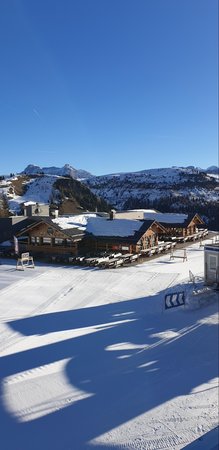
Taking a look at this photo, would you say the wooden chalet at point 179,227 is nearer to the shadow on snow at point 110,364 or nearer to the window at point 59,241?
the window at point 59,241

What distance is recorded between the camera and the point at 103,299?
16859 mm

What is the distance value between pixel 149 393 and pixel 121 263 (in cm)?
1586

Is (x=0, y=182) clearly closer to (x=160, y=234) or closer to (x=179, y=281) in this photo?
(x=160, y=234)

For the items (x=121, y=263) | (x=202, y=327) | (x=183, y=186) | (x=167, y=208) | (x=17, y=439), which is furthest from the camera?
(x=183, y=186)

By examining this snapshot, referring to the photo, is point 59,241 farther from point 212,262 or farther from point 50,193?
point 50,193

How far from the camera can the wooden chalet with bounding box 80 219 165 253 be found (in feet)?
90.4

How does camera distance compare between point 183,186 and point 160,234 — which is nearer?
point 160,234

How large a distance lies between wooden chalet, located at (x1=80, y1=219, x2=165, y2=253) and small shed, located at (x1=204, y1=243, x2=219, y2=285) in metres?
9.06

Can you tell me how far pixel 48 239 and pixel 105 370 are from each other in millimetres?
19481

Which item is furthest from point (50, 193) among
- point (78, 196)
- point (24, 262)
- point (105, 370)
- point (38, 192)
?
point (105, 370)

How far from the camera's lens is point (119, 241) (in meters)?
27.8

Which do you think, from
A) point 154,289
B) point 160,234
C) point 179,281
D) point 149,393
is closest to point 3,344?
A: point 149,393

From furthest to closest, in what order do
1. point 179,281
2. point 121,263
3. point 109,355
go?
1. point 121,263
2. point 179,281
3. point 109,355

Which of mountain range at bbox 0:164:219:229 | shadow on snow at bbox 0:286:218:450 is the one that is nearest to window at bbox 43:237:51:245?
shadow on snow at bbox 0:286:218:450
